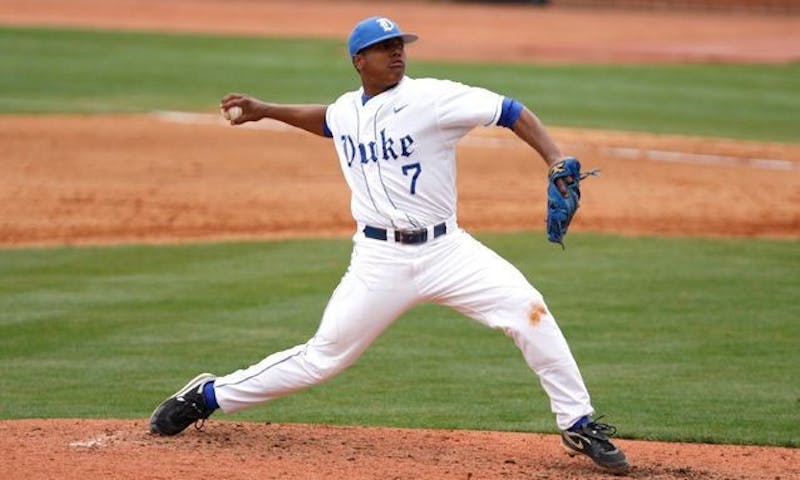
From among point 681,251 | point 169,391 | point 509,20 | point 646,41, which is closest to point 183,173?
point 681,251

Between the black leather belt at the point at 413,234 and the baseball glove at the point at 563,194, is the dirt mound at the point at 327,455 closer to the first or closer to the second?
the black leather belt at the point at 413,234

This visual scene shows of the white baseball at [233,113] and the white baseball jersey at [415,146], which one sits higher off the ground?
the white baseball at [233,113]

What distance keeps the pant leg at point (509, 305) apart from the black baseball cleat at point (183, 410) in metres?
1.27

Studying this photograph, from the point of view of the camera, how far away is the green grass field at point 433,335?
822 centimetres

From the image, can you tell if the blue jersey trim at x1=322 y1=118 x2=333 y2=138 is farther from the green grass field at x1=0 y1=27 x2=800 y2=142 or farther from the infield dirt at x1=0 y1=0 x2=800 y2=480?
the green grass field at x1=0 y1=27 x2=800 y2=142

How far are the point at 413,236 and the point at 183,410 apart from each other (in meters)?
1.46

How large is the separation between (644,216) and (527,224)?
1.31 metres

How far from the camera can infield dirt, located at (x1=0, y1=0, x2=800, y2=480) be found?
22.1 ft

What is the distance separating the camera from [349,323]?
21.8 ft

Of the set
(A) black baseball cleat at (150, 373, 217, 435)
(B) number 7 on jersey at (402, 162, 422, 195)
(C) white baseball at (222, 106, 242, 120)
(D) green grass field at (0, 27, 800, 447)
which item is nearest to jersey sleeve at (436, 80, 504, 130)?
(B) number 7 on jersey at (402, 162, 422, 195)

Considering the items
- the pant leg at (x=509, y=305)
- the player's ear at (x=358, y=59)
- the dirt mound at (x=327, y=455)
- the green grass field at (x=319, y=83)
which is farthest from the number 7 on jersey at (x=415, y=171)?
the green grass field at (x=319, y=83)

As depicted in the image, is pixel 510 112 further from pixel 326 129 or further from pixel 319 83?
pixel 319 83

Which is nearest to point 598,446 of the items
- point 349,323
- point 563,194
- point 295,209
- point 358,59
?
point 563,194

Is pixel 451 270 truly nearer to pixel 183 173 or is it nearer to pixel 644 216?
pixel 644 216
